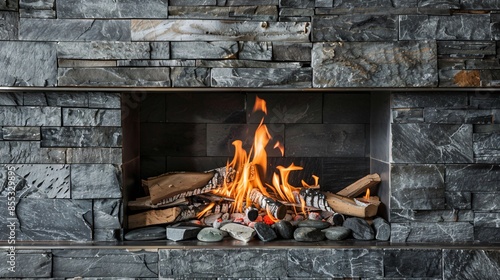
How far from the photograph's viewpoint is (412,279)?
7.23 ft

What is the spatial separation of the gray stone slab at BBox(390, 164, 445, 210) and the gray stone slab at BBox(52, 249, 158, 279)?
3.63 ft

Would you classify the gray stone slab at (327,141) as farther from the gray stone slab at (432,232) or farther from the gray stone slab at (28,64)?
the gray stone slab at (28,64)

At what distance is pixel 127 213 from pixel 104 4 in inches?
37.6

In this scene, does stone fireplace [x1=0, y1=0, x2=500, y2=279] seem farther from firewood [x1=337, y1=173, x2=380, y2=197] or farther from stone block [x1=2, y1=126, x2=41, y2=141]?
firewood [x1=337, y1=173, x2=380, y2=197]

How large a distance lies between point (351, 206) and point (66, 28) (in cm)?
152

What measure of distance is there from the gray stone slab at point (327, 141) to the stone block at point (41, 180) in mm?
1147

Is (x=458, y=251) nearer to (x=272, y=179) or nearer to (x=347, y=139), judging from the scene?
(x=347, y=139)

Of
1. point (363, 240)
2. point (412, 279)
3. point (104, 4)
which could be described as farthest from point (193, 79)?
point (412, 279)

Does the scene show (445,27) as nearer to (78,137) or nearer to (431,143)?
(431,143)

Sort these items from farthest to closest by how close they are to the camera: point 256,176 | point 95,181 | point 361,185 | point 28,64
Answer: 1. point 256,176
2. point 361,185
3. point 95,181
4. point 28,64

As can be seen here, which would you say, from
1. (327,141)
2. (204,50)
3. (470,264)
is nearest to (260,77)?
(204,50)

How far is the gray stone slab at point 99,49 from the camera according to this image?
2166mm

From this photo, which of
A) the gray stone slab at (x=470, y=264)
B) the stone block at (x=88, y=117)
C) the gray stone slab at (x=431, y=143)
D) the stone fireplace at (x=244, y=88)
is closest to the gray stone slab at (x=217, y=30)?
the stone fireplace at (x=244, y=88)

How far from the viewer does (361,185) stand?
2.59 metres
